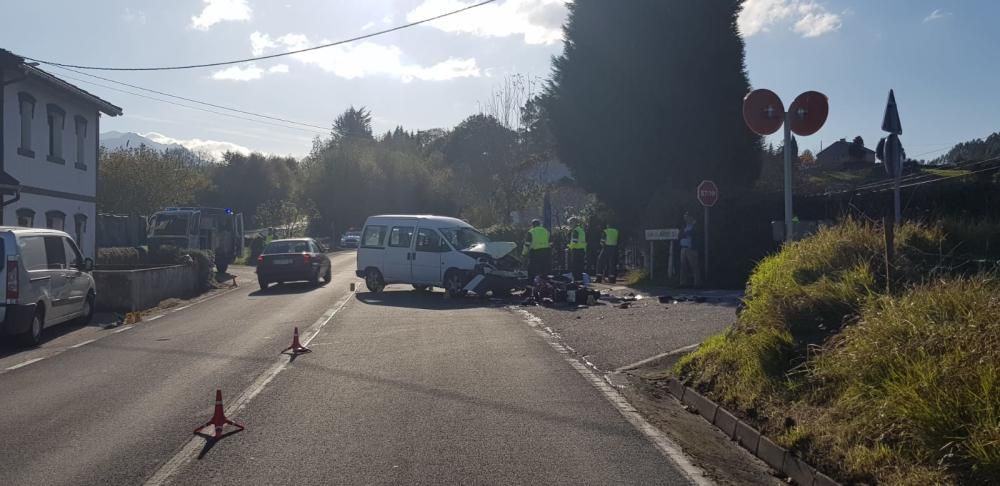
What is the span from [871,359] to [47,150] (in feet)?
83.3

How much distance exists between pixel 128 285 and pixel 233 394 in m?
12.1

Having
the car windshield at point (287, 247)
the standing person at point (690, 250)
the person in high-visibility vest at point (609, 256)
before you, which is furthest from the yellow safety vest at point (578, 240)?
the car windshield at point (287, 247)

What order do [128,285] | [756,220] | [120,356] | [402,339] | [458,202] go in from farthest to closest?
[458,202]
[756,220]
[128,285]
[402,339]
[120,356]

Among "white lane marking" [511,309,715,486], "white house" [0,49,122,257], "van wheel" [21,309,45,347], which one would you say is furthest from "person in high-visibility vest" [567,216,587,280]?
"white house" [0,49,122,257]

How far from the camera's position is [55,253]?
1617 centimetres

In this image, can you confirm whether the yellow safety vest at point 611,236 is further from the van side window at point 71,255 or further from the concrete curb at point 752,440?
the concrete curb at point 752,440

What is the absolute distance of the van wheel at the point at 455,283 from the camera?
2270 cm

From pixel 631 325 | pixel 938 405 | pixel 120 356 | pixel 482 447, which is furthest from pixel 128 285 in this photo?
pixel 938 405

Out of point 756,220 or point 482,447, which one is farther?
point 756,220

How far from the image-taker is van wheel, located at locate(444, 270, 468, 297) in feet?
74.5

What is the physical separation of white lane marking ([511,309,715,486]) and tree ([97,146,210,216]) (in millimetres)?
44952

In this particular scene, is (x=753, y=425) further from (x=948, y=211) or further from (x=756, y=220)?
(x=756, y=220)

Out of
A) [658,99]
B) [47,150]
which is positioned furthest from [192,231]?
[658,99]

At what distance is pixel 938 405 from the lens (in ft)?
19.0
